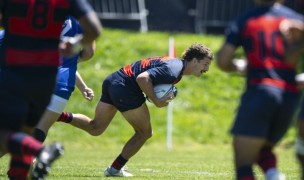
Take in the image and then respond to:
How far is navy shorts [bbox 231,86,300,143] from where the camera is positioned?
583cm

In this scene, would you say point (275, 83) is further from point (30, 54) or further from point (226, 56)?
point (30, 54)

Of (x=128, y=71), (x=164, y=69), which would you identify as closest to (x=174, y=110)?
(x=128, y=71)

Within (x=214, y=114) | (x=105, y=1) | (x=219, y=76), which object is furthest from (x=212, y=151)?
(x=105, y=1)

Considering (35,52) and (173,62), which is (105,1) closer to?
(173,62)

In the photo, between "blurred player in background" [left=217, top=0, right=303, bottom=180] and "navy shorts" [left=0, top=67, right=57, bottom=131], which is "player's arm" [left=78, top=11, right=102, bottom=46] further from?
"blurred player in background" [left=217, top=0, right=303, bottom=180]

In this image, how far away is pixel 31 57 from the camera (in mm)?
6105

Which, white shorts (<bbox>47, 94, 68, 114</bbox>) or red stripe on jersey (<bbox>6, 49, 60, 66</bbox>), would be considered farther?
white shorts (<bbox>47, 94, 68, 114</bbox>)

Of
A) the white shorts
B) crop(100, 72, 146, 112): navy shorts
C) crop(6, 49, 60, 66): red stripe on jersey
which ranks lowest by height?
crop(100, 72, 146, 112): navy shorts

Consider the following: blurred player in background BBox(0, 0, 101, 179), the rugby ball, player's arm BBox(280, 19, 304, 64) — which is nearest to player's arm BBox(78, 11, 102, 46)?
blurred player in background BBox(0, 0, 101, 179)

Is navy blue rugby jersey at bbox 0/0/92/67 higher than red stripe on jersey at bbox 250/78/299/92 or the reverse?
higher

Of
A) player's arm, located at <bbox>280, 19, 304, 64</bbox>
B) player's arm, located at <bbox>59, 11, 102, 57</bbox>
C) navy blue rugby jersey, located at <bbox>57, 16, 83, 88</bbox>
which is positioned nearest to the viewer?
player's arm, located at <bbox>280, 19, 304, 64</bbox>

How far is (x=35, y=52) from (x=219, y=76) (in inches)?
600

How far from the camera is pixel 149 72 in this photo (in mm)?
9367

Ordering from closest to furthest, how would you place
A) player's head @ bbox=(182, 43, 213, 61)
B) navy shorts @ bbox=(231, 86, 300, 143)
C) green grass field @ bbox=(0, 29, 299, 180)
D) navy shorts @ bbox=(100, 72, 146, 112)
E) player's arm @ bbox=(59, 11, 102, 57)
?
navy shorts @ bbox=(231, 86, 300, 143) → player's arm @ bbox=(59, 11, 102, 57) → player's head @ bbox=(182, 43, 213, 61) → navy shorts @ bbox=(100, 72, 146, 112) → green grass field @ bbox=(0, 29, 299, 180)
